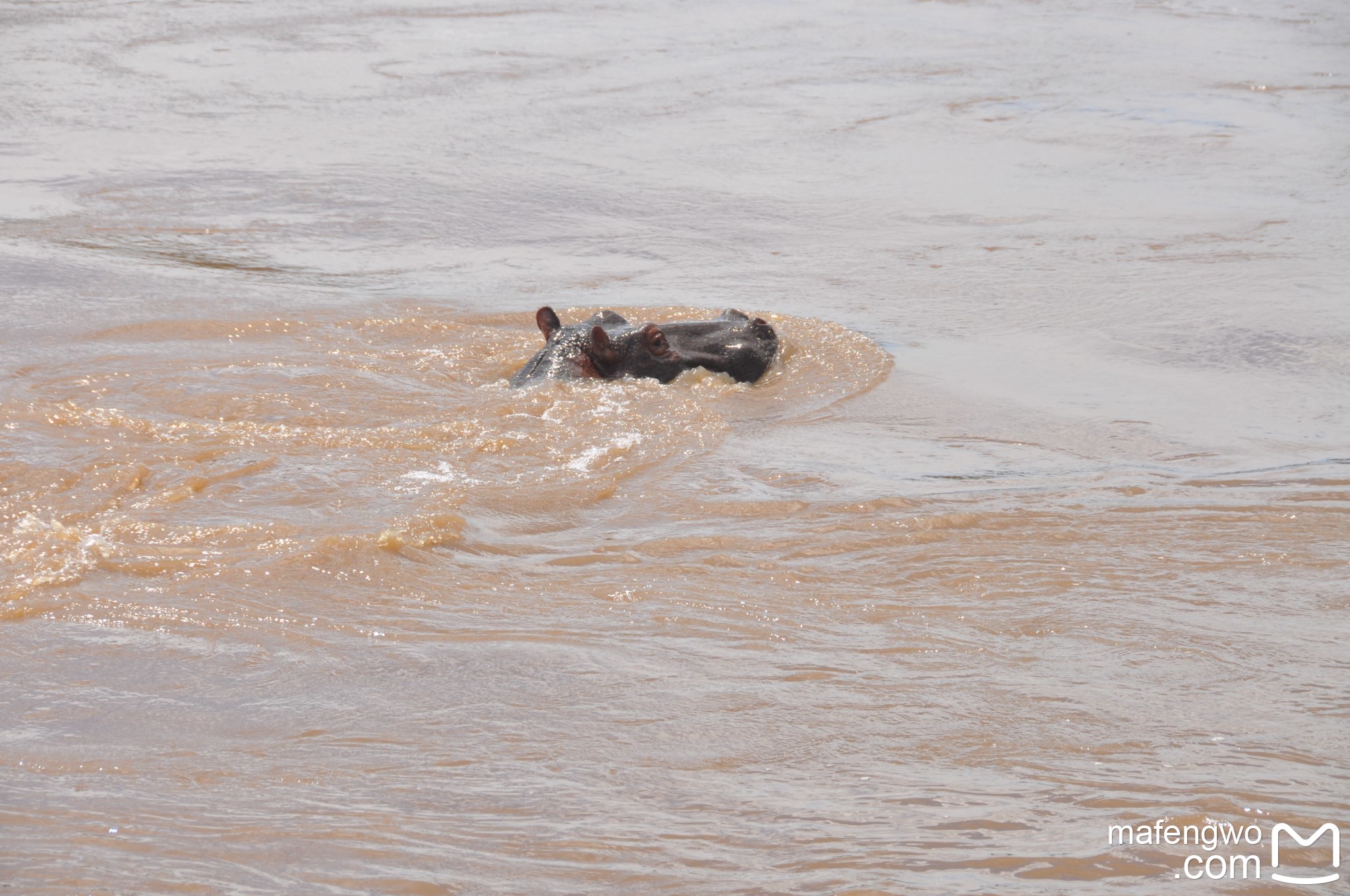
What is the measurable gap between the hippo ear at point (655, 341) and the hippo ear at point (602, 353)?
151 millimetres

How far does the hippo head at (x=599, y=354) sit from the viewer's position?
6523mm

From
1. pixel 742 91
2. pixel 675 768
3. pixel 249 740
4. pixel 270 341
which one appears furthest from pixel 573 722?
pixel 742 91

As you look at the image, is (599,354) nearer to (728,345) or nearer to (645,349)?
(645,349)

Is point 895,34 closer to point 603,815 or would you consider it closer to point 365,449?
point 365,449

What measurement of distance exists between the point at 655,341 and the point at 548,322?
522 mm

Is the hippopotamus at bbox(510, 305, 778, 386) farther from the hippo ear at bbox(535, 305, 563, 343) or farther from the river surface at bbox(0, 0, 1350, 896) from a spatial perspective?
the river surface at bbox(0, 0, 1350, 896)

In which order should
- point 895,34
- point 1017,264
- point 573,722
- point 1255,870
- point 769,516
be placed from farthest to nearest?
point 895,34 < point 1017,264 < point 769,516 < point 573,722 < point 1255,870

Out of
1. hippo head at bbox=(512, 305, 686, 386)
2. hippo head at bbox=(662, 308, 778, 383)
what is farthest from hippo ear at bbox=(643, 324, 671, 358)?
hippo head at bbox=(662, 308, 778, 383)

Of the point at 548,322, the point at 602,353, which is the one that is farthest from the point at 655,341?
the point at 548,322

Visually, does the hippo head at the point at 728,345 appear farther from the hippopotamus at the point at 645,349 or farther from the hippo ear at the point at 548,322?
the hippo ear at the point at 548,322

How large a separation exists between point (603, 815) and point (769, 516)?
210cm

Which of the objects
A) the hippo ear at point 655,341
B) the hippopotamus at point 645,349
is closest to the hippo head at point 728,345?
the hippopotamus at point 645,349

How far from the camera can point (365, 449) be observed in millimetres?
5645

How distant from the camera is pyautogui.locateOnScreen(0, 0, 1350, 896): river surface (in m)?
3.00
